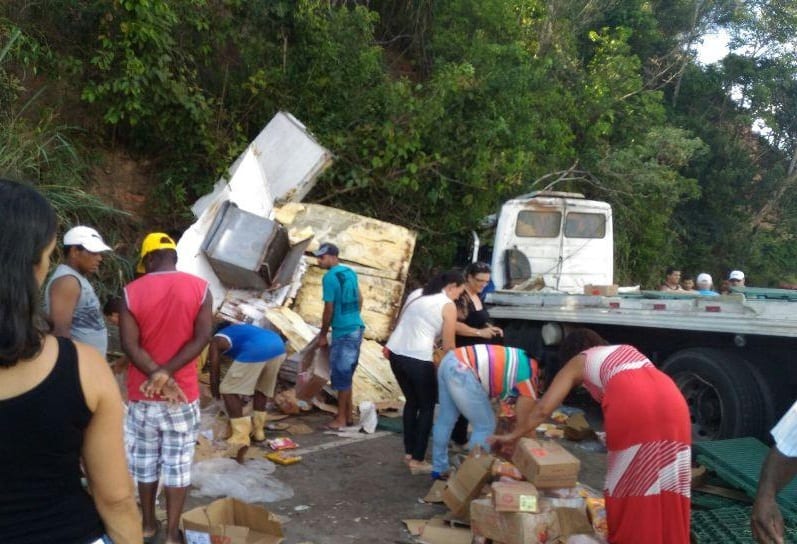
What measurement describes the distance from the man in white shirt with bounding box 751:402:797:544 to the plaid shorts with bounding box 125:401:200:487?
266 centimetres

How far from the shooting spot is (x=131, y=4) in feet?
29.9

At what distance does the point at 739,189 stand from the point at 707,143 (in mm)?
1553

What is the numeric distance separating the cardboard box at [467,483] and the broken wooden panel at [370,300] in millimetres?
4619

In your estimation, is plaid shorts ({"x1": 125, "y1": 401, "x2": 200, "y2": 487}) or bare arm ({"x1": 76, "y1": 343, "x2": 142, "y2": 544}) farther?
plaid shorts ({"x1": 125, "y1": 401, "x2": 200, "y2": 487})

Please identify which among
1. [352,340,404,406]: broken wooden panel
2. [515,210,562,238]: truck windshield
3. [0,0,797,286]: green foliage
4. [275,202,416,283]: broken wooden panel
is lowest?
[352,340,404,406]: broken wooden panel

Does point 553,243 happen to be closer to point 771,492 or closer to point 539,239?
point 539,239

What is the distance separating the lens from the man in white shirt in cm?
258

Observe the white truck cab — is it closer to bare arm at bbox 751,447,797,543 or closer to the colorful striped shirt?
the colorful striped shirt

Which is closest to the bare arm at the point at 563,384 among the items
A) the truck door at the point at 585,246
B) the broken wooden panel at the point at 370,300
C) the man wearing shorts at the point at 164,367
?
the man wearing shorts at the point at 164,367

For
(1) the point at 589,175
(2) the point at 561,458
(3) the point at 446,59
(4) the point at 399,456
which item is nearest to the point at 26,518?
(2) the point at 561,458

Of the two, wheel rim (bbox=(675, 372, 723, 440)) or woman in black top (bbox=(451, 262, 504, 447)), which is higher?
woman in black top (bbox=(451, 262, 504, 447))

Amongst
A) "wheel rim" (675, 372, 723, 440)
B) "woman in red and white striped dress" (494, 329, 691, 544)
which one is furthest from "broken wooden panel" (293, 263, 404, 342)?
"woman in red and white striped dress" (494, 329, 691, 544)

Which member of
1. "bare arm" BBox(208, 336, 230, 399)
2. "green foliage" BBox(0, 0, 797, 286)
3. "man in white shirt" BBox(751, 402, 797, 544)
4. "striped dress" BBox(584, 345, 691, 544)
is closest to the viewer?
"man in white shirt" BBox(751, 402, 797, 544)

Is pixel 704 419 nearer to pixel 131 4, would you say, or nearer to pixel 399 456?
pixel 399 456
